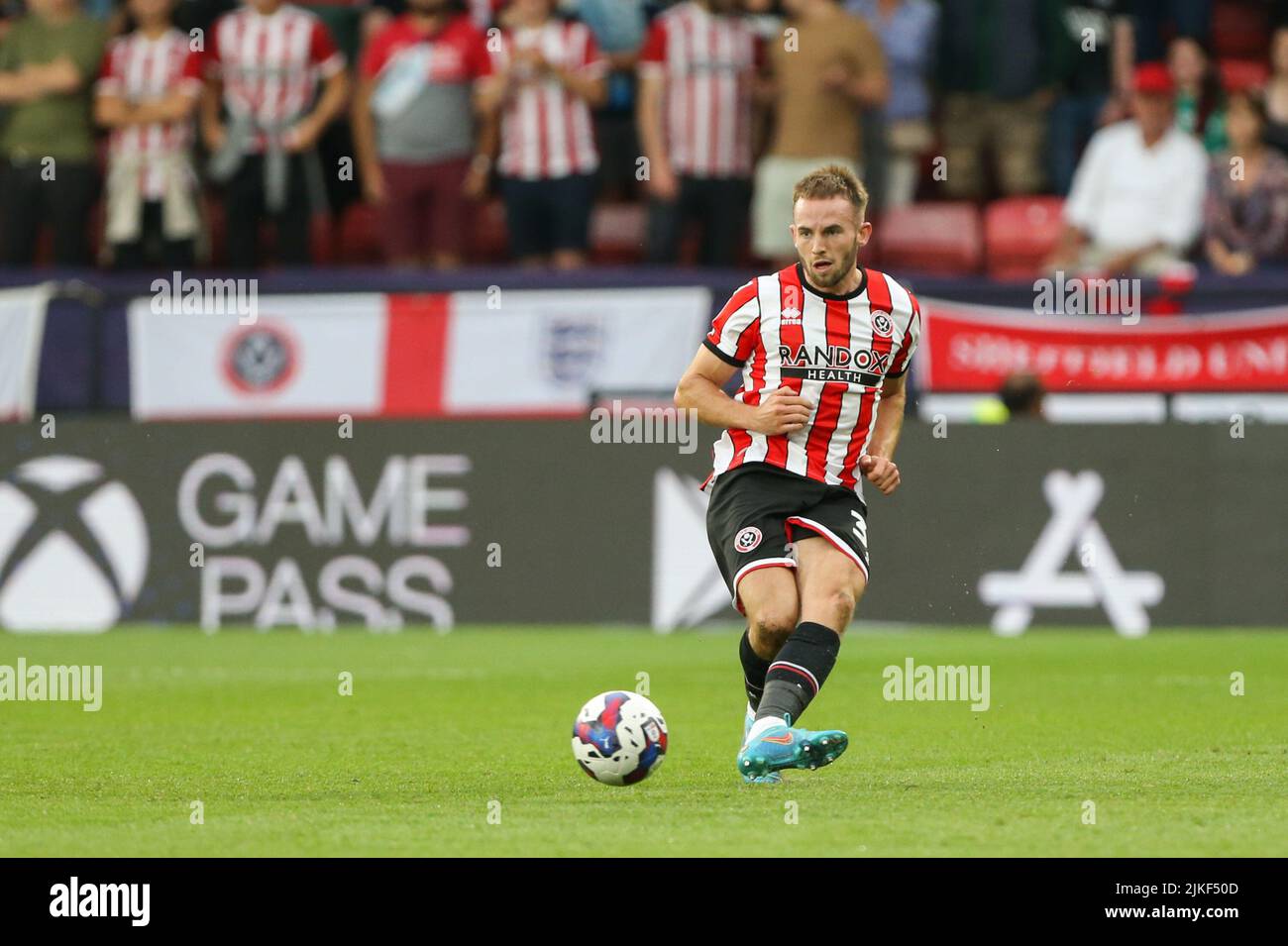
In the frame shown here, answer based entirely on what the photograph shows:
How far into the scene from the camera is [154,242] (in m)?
18.8

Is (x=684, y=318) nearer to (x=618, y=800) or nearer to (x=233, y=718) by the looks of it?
(x=233, y=718)

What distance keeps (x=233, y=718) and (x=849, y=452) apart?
3.72 m

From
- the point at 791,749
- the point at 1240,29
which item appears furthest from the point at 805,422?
the point at 1240,29

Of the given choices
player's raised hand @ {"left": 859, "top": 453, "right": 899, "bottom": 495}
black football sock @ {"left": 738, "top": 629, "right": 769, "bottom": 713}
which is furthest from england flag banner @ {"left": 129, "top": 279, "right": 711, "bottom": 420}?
player's raised hand @ {"left": 859, "top": 453, "right": 899, "bottom": 495}

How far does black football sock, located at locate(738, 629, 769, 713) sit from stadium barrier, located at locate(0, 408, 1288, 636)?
7.02 m

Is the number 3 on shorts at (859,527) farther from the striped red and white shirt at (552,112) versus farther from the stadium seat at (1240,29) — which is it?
the stadium seat at (1240,29)

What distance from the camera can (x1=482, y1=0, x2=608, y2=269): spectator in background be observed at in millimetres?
17828

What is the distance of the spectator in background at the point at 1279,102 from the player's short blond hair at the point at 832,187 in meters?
10.5

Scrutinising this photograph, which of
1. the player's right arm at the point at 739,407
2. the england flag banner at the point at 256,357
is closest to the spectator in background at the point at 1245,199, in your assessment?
the england flag banner at the point at 256,357

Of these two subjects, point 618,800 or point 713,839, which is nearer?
point 713,839

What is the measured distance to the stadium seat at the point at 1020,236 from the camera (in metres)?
18.3

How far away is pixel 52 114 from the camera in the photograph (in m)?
18.6

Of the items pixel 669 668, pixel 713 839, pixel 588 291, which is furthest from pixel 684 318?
pixel 713 839

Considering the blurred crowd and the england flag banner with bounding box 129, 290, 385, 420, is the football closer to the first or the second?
the england flag banner with bounding box 129, 290, 385, 420
